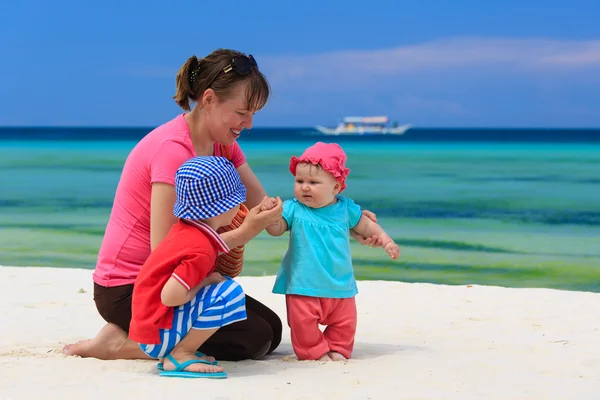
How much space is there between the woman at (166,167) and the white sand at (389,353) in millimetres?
138

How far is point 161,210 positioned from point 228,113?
55cm

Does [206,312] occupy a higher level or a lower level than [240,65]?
lower

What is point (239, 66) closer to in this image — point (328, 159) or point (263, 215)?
point (328, 159)

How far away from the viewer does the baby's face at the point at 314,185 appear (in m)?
3.97

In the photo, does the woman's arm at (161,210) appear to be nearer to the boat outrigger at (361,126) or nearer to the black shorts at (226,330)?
the black shorts at (226,330)

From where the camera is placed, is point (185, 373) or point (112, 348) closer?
point (185, 373)

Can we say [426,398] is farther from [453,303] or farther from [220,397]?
[453,303]

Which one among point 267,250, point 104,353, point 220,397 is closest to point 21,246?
point 267,250

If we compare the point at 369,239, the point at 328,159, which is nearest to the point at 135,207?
the point at 328,159

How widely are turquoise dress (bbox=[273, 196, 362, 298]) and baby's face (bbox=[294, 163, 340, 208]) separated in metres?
0.05

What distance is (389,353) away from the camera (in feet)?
14.0

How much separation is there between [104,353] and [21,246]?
650cm

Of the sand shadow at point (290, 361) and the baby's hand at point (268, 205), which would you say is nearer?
the baby's hand at point (268, 205)

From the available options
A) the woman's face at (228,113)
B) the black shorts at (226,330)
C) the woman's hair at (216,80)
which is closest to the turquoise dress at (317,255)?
the black shorts at (226,330)
